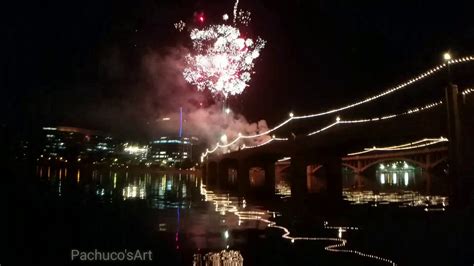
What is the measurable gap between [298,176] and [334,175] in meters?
8.04

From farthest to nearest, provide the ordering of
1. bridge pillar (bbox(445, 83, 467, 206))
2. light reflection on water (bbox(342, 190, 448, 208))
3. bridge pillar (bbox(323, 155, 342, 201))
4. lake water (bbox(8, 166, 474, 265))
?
bridge pillar (bbox(323, 155, 342, 201))
light reflection on water (bbox(342, 190, 448, 208))
bridge pillar (bbox(445, 83, 467, 206))
lake water (bbox(8, 166, 474, 265))

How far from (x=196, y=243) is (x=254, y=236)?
3050 millimetres

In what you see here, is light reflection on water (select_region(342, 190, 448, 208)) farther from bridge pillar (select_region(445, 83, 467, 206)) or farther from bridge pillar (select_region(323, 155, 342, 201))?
bridge pillar (select_region(445, 83, 467, 206))

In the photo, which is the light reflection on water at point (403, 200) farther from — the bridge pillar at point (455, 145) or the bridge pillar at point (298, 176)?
the bridge pillar at point (455, 145)

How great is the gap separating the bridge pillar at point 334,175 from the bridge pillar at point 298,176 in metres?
5.45

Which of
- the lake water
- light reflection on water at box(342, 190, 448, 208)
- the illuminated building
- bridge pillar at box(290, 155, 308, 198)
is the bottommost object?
the lake water

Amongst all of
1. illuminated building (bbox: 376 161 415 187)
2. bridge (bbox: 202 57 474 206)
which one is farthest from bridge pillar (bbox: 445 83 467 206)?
illuminated building (bbox: 376 161 415 187)

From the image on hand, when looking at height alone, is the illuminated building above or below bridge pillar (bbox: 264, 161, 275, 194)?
above

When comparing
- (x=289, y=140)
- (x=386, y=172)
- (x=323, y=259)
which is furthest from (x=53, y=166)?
(x=323, y=259)

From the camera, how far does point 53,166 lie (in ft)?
624

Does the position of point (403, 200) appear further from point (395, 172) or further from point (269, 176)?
point (395, 172)

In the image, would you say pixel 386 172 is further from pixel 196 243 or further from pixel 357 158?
pixel 196 243

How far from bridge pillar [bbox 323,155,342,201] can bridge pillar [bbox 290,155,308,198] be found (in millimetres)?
5452

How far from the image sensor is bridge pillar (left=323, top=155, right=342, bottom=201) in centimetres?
5038
